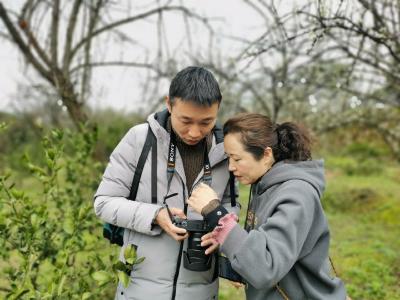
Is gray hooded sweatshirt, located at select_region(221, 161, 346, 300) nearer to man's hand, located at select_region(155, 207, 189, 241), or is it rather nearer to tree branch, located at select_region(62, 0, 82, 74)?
man's hand, located at select_region(155, 207, 189, 241)

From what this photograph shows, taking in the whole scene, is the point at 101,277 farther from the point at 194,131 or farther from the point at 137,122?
the point at 137,122

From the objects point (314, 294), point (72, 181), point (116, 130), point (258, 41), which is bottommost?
point (116, 130)

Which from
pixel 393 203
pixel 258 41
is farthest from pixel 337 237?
pixel 258 41

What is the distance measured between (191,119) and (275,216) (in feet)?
1.73

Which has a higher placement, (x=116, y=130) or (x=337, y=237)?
(x=116, y=130)

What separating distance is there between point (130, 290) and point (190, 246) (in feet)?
1.23

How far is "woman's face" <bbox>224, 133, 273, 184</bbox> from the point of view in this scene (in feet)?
5.89

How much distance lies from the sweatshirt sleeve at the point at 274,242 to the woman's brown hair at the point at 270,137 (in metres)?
0.24

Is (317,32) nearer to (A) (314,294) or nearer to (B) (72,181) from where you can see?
(A) (314,294)

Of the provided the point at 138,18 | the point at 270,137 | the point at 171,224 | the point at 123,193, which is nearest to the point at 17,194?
the point at 123,193

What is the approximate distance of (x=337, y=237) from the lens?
7.20 meters

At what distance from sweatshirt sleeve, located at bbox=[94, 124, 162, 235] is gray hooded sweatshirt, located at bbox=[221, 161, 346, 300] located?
40 cm

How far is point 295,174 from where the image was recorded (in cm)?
170

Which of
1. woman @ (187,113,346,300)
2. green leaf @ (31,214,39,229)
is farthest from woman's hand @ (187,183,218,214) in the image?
green leaf @ (31,214,39,229)
